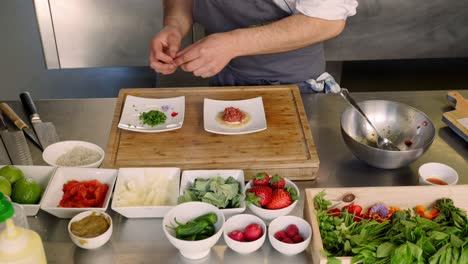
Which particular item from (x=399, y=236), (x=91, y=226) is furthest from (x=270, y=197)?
(x=91, y=226)

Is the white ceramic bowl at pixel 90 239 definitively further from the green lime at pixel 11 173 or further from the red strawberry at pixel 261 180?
the red strawberry at pixel 261 180

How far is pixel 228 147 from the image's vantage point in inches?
63.3

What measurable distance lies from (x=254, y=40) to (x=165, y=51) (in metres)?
0.36

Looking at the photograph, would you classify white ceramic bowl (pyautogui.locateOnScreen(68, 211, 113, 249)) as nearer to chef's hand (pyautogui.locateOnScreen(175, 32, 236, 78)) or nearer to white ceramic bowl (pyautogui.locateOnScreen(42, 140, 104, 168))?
white ceramic bowl (pyautogui.locateOnScreen(42, 140, 104, 168))

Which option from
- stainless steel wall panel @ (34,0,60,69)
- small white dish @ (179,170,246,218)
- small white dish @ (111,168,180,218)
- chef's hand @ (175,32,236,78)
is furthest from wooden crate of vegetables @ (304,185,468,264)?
stainless steel wall panel @ (34,0,60,69)

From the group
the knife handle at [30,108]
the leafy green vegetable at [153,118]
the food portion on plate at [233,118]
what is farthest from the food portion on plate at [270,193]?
the knife handle at [30,108]

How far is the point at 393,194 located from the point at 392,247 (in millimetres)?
224

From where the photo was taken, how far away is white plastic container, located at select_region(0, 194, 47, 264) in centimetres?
101

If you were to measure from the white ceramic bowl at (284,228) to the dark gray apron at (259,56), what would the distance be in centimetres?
88

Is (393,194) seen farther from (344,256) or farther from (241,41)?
(241,41)

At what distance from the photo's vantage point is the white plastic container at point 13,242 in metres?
1.01

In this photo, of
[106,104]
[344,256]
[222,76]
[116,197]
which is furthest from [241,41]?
[344,256]

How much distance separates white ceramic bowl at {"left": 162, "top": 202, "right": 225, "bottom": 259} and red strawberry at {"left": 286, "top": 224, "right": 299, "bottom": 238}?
6.7 inches

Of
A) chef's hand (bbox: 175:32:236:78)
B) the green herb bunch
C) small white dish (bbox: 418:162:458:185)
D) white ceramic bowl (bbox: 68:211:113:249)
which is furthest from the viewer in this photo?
chef's hand (bbox: 175:32:236:78)
